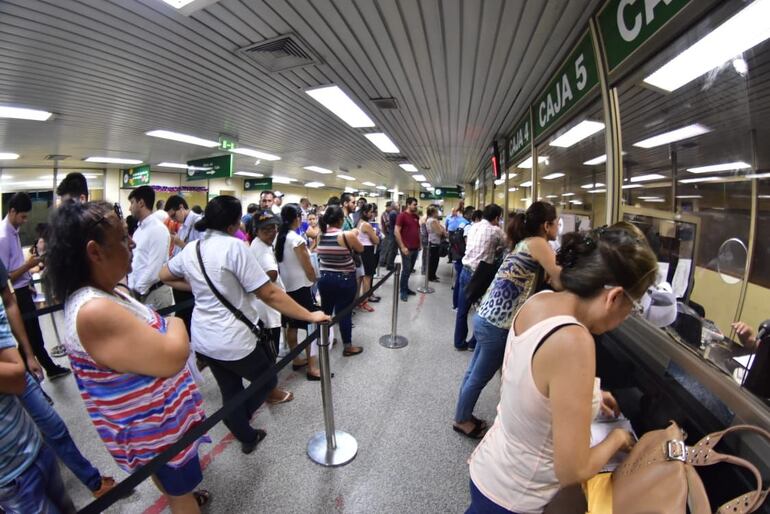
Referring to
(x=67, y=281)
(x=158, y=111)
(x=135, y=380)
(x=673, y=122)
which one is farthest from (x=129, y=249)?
(x=158, y=111)

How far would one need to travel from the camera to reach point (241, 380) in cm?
209

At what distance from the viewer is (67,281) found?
1023 mm

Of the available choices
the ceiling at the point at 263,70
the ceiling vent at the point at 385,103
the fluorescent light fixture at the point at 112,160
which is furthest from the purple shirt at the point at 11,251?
the fluorescent light fixture at the point at 112,160

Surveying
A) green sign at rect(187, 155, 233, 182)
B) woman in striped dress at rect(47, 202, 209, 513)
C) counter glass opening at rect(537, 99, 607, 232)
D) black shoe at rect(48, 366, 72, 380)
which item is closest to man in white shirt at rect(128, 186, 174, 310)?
black shoe at rect(48, 366, 72, 380)

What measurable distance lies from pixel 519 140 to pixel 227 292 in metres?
4.95

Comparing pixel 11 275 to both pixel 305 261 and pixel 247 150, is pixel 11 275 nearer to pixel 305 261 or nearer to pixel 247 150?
pixel 305 261

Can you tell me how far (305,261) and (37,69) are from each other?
3.39 meters

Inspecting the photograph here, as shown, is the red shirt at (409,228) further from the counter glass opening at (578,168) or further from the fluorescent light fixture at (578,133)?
the fluorescent light fixture at (578,133)

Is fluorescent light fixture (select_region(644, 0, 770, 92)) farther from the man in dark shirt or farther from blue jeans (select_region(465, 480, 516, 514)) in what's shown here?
the man in dark shirt

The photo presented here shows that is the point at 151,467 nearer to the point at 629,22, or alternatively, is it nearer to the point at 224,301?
the point at 224,301

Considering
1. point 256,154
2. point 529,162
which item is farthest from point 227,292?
point 256,154

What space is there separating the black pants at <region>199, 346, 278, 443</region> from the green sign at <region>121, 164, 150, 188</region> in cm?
1115

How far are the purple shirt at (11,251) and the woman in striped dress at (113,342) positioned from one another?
2533 millimetres

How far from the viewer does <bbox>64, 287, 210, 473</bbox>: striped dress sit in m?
1.04
